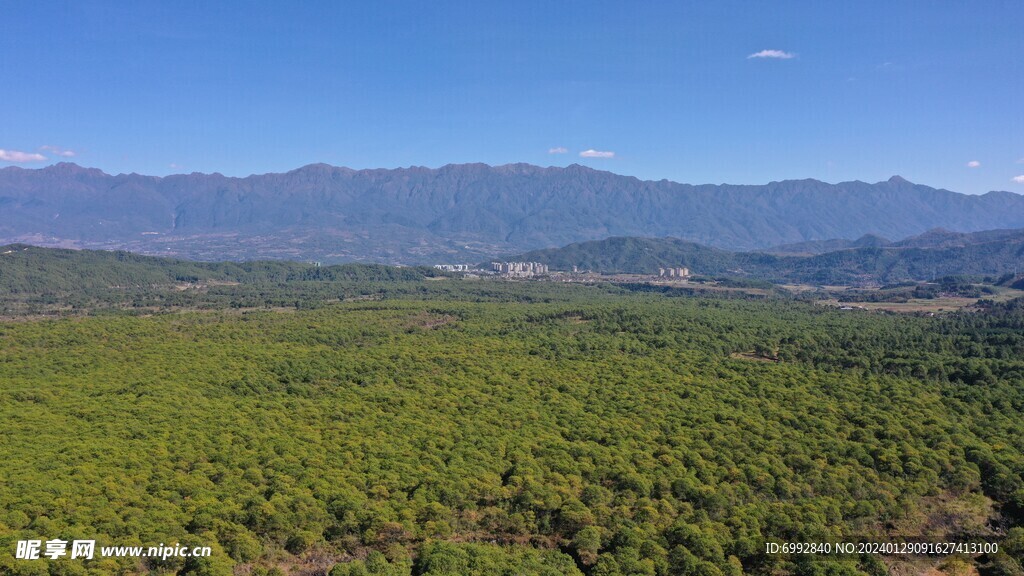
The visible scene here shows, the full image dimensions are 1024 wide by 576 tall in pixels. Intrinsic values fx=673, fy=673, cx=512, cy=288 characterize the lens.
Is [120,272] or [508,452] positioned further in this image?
[120,272]

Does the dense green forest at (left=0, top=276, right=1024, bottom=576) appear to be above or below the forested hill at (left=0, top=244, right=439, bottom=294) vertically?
below

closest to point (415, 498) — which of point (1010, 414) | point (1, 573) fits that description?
point (1, 573)

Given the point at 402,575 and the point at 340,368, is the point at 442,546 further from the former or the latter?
the point at 340,368

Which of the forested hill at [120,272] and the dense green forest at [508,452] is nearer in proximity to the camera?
the dense green forest at [508,452]

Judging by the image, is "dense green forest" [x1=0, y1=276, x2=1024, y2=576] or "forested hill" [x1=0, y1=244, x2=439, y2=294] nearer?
"dense green forest" [x1=0, y1=276, x2=1024, y2=576]

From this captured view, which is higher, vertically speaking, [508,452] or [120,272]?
[120,272]
